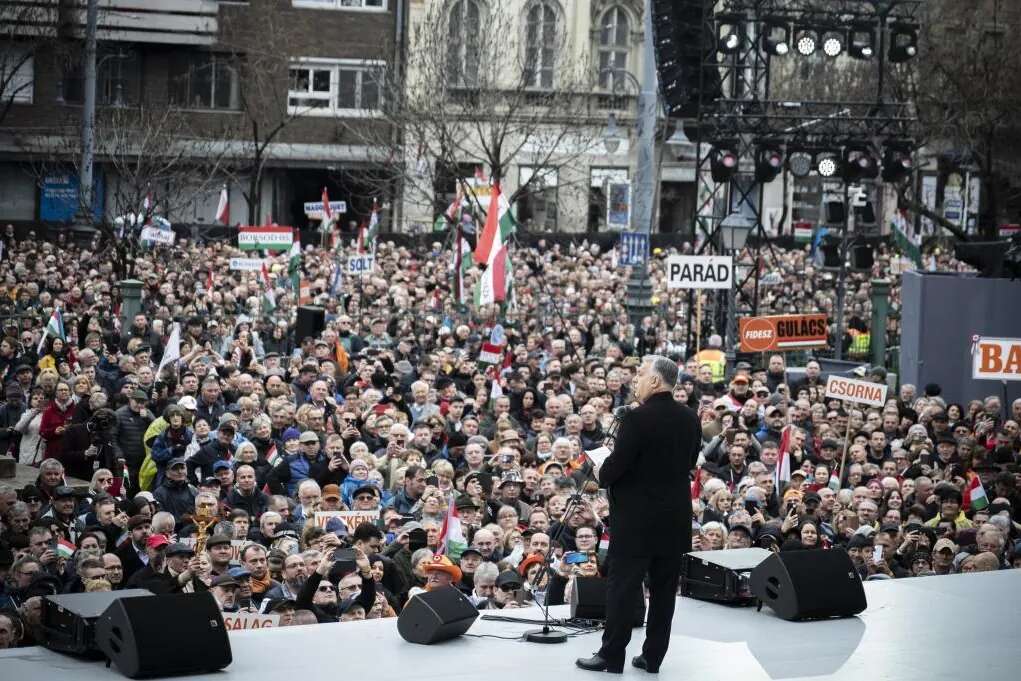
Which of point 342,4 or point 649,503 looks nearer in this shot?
point 649,503

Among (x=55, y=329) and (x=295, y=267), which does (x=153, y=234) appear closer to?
(x=295, y=267)

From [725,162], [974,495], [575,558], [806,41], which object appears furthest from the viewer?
[725,162]

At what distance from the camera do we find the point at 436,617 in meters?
8.04

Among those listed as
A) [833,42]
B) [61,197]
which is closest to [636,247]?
[833,42]

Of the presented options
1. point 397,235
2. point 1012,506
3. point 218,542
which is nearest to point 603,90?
point 397,235

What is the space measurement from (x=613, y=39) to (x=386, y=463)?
138 feet

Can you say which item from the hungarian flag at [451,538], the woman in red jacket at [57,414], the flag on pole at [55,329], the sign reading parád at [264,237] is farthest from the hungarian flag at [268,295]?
the hungarian flag at [451,538]

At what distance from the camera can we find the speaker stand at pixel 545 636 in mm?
8219

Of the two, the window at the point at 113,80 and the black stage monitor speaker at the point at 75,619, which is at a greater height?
the window at the point at 113,80

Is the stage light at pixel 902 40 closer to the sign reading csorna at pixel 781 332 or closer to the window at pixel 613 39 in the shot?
the sign reading csorna at pixel 781 332

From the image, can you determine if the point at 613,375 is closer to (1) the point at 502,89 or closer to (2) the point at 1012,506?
(2) the point at 1012,506

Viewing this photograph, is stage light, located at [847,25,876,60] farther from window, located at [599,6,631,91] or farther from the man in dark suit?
window, located at [599,6,631,91]

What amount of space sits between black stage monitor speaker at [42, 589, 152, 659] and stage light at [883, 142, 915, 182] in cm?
1942

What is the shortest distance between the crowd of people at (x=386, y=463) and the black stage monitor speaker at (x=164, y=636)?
1738mm
